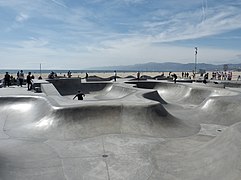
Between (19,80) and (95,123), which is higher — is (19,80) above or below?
above

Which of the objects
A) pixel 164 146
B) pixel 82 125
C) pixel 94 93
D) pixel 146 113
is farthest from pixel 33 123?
pixel 94 93

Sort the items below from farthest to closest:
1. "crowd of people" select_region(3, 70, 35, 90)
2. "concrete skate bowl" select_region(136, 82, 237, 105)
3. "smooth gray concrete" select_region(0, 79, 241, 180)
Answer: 1. "crowd of people" select_region(3, 70, 35, 90)
2. "concrete skate bowl" select_region(136, 82, 237, 105)
3. "smooth gray concrete" select_region(0, 79, 241, 180)

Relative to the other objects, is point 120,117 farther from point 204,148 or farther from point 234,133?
point 234,133

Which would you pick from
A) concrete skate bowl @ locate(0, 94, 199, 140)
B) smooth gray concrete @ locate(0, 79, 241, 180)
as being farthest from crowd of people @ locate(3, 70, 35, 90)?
concrete skate bowl @ locate(0, 94, 199, 140)

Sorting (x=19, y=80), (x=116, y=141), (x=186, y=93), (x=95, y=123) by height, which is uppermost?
(x=19, y=80)

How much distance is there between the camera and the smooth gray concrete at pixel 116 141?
637 centimetres

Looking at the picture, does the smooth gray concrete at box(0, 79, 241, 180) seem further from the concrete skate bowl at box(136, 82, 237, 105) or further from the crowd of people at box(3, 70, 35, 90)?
the crowd of people at box(3, 70, 35, 90)

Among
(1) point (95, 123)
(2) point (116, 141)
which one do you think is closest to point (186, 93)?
(1) point (95, 123)

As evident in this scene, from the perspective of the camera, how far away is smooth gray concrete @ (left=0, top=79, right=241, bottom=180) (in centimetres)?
637

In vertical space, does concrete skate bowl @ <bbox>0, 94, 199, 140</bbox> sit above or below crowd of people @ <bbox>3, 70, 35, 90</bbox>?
below

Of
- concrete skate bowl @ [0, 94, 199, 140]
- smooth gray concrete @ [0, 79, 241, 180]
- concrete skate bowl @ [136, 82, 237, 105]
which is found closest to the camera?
smooth gray concrete @ [0, 79, 241, 180]

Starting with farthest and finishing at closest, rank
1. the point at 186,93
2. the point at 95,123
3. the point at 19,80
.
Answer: the point at 19,80
the point at 186,93
the point at 95,123

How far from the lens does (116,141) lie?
916cm

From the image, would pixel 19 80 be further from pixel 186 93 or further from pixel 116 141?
pixel 116 141
